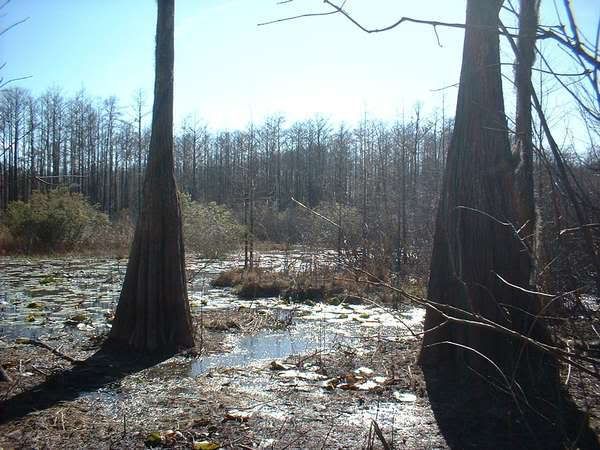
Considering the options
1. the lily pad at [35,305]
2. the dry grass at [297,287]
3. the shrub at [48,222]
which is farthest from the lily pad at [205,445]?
the shrub at [48,222]

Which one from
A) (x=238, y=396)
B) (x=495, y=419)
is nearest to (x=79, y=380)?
(x=238, y=396)

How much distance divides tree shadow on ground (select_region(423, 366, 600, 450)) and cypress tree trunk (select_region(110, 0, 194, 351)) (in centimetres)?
400

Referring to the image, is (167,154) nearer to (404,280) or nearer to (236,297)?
(236,297)

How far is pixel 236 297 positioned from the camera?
53.5ft

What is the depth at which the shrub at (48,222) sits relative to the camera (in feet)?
97.8

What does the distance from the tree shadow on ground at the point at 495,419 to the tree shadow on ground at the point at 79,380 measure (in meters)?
4.00

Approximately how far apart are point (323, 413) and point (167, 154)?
4676 mm

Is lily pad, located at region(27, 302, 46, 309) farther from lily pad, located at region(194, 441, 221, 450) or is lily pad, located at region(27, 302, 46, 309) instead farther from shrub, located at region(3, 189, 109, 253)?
shrub, located at region(3, 189, 109, 253)

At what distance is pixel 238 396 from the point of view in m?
6.63

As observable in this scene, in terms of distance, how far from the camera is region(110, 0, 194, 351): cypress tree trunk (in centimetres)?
845

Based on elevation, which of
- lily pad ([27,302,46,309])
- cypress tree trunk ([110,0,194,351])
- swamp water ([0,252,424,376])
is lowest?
swamp water ([0,252,424,376])

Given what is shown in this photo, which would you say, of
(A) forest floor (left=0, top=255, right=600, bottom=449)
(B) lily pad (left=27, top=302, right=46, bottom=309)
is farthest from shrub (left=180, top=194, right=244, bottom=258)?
(A) forest floor (left=0, top=255, right=600, bottom=449)

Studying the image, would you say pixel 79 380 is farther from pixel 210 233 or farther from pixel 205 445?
pixel 210 233

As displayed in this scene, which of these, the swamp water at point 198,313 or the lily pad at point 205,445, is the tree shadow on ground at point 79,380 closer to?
the swamp water at point 198,313
